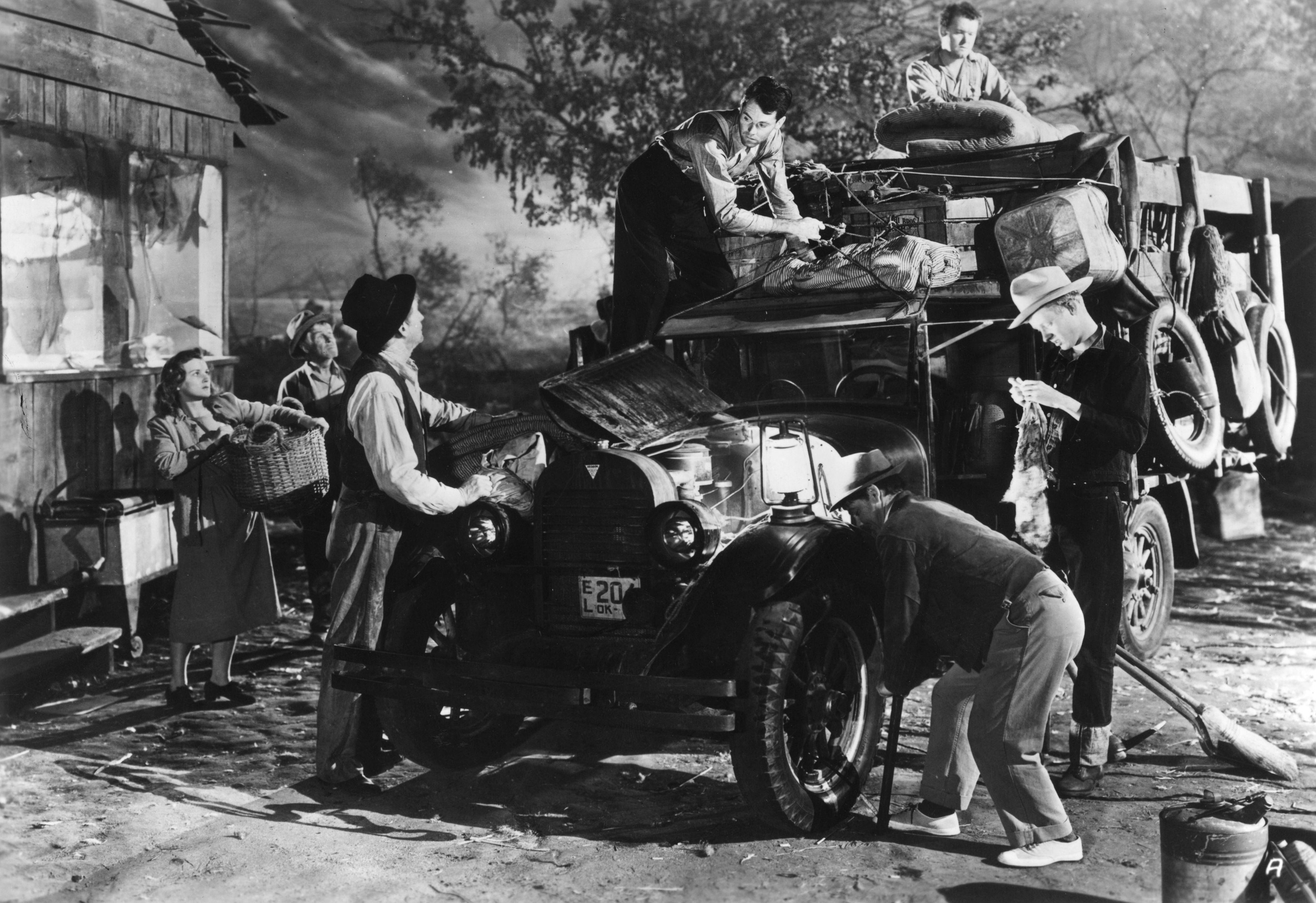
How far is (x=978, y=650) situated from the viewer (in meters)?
4.79

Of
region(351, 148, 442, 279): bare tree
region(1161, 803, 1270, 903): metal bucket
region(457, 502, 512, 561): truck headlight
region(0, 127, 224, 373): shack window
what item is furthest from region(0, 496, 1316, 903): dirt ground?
region(351, 148, 442, 279): bare tree

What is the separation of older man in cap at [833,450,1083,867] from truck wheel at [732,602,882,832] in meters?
0.32

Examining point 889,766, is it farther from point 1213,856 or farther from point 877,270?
point 877,270

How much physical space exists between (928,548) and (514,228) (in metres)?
10.8

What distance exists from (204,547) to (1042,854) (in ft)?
14.5

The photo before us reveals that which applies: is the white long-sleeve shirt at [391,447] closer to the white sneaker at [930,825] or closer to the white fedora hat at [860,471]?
the white fedora hat at [860,471]

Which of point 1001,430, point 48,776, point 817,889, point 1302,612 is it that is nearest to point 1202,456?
point 1001,430

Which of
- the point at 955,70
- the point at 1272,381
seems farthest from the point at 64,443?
the point at 1272,381

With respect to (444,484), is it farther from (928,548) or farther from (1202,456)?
(1202,456)

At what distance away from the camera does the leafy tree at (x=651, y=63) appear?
12977 mm

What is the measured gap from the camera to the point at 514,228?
14.9 meters

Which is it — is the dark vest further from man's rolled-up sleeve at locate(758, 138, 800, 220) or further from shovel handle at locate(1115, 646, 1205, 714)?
shovel handle at locate(1115, 646, 1205, 714)

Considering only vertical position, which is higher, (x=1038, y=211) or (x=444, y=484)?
(x=1038, y=211)

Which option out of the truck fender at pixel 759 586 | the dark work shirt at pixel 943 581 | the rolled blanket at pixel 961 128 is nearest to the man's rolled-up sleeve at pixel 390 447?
the truck fender at pixel 759 586
